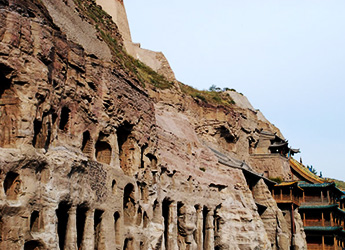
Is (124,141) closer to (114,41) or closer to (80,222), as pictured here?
(80,222)

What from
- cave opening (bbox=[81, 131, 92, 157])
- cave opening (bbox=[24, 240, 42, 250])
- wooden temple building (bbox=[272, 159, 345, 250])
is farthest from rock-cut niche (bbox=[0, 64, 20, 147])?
wooden temple building (bbox=[272, 159, 345, 250])

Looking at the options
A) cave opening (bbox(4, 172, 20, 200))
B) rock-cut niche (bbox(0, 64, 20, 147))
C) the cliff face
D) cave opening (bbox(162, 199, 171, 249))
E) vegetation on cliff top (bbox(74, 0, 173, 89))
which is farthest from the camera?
cave opening (bbox(162, 199, 171, 249))

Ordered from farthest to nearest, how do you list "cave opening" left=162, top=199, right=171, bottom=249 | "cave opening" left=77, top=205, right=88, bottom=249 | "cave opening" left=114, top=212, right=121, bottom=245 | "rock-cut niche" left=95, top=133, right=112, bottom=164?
1. "cave opening" left=162, top=199, right=171, bottom=249
2. "rock-cut niche" left=95, top=133, right=112, bottom=164
3. "cave opening" left=114, top=212, right=121, bottom=245
4. "cave opening" left=77, top=205, right=88, bottom=249

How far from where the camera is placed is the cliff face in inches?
541

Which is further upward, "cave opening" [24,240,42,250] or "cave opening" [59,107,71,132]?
"cave opening" [59,107,71,132]

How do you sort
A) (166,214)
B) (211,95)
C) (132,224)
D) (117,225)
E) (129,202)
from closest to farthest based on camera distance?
(117,225), (132,224), (129,202), (166,214), (211,95)

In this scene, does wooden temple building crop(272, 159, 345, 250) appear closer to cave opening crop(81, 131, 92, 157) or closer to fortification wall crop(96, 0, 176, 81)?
fortification wall crop(96, 0, 176, 81)

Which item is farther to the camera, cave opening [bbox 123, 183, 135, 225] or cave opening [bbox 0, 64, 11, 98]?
cave opening [bbox 123, 183, 135, 225]

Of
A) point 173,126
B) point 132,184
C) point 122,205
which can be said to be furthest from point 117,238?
point 173,126

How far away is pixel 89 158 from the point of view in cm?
1795

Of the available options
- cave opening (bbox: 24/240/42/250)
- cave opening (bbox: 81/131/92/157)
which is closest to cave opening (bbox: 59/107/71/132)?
cave opening (bbox: 81/131/92/157)

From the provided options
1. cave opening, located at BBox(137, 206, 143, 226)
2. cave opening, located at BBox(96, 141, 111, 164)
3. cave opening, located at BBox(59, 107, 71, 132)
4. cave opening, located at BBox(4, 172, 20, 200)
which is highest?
cave opening, located at BBox(59, 107, 71, 132)

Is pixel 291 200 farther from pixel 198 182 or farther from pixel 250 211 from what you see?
pixel 198 182

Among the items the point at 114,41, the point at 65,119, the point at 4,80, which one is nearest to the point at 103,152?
the point at 65,119
